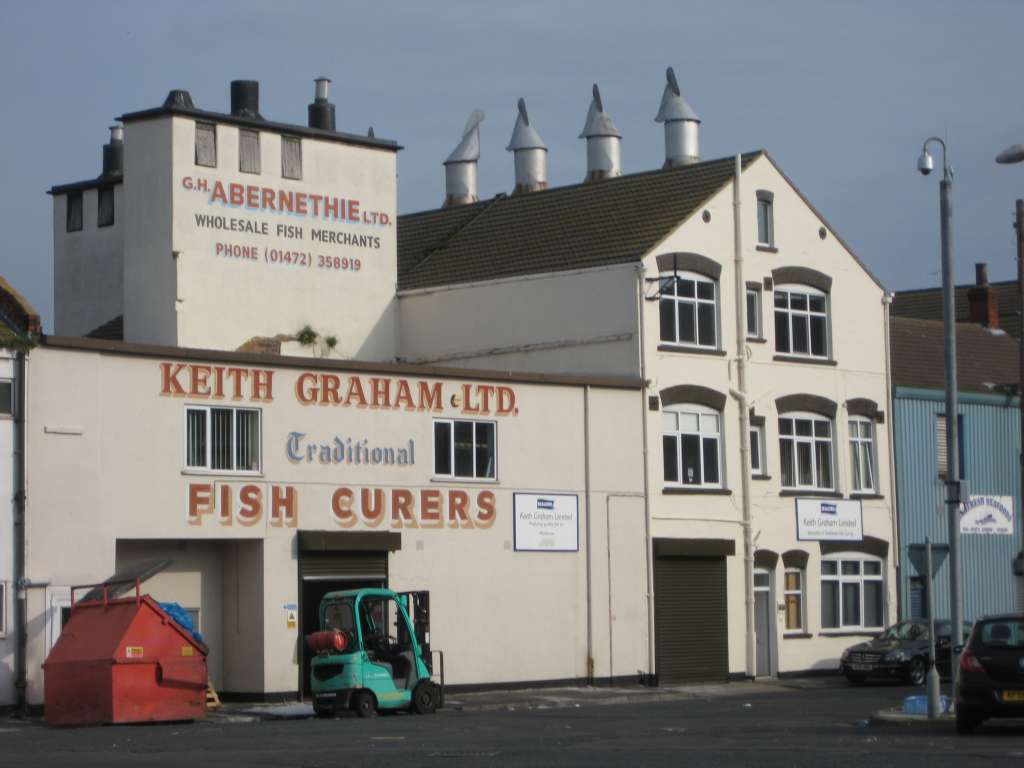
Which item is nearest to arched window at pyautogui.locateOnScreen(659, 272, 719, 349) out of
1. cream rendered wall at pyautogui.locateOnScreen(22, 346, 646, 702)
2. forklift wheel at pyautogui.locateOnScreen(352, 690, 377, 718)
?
cream rendered wall at pyautogui.locateOnScreen(22, 346, 646, 702)

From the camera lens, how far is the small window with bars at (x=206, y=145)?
41875 millimetres

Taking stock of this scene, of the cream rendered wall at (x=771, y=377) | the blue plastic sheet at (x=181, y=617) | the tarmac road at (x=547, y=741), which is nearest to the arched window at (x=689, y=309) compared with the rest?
the cream rendered wall at (x=771, y=377)

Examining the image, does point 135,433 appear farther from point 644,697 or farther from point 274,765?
point 274,765

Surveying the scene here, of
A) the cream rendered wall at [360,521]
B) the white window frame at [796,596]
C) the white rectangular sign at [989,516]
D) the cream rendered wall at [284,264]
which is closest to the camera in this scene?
the cream rendered wall at [360,521]

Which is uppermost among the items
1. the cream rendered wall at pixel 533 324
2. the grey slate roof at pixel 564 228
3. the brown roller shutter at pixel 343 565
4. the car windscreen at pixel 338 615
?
the grey slate roof at pixel 564 228

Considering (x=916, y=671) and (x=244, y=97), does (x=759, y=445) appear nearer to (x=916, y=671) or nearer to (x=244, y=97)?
(x=916, y=671)

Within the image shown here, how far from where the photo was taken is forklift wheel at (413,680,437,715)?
31.2 meters

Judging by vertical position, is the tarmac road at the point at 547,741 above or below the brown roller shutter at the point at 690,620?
below

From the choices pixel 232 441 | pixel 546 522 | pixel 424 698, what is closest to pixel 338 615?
pixel 424 698

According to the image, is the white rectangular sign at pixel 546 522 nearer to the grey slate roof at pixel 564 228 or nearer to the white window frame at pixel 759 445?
the grey slate roof at pixel 564 228

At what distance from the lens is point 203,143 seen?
1652 inches

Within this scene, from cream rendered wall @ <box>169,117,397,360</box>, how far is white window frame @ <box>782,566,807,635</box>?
35.5 feet

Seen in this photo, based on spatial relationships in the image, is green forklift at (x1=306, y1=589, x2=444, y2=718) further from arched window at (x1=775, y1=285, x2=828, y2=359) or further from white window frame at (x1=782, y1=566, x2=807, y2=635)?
arched window at (x1=775, y1=285, x2=828, y2=359)

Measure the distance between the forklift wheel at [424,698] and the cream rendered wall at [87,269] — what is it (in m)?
17.7
